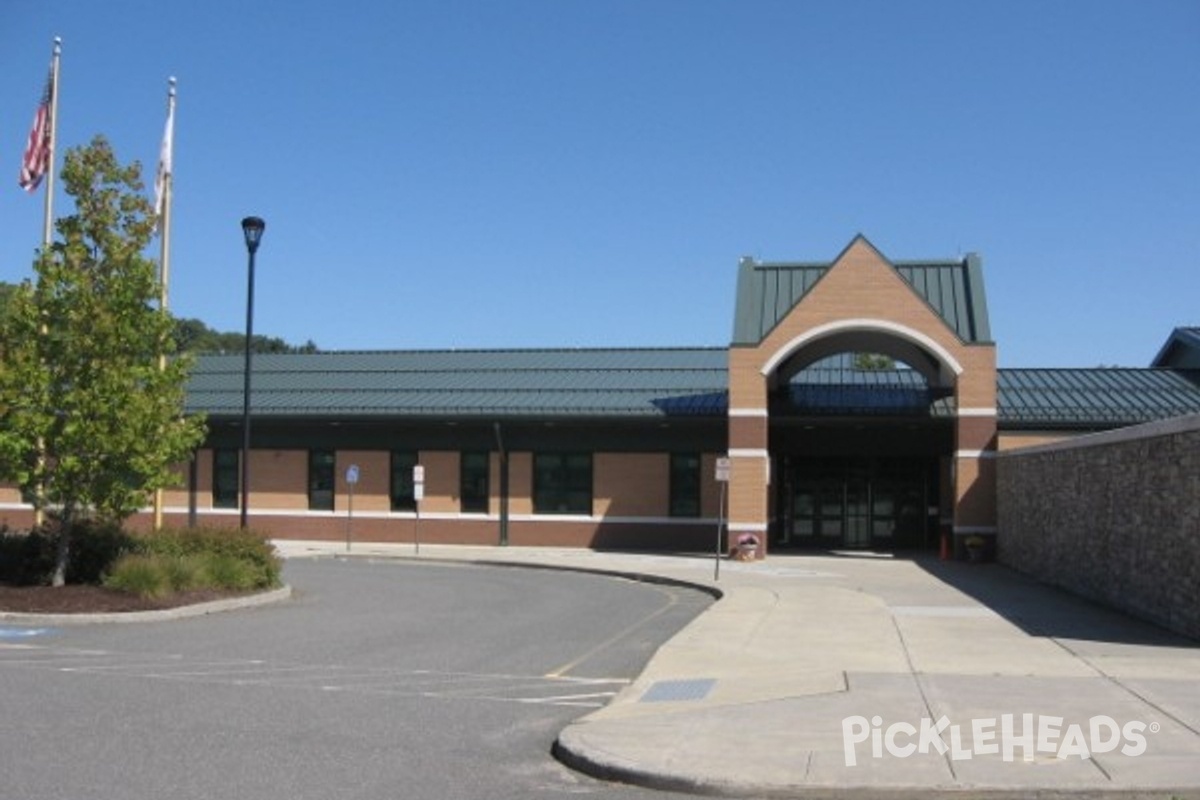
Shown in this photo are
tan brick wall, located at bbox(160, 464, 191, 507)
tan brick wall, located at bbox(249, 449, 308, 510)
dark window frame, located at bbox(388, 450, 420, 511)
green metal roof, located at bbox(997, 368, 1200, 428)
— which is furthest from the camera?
tan brick wall, located at bbox(160, 464, 191, 507)

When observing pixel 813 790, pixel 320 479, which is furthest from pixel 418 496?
pixel 813 790

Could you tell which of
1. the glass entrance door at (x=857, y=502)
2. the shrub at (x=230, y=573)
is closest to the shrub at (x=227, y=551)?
the shrub at (x=230, y=573)

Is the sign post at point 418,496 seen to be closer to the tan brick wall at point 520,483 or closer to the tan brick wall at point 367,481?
the tan brick wall at point 367,481

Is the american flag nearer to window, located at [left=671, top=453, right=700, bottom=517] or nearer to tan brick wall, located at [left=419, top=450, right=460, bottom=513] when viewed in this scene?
tan brick wall, located at [left=419, top=450, right=460, bottom=513]

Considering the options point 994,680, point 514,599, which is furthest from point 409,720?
point 514,599

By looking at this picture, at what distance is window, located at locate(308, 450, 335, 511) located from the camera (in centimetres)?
4044

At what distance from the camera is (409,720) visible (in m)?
10.3

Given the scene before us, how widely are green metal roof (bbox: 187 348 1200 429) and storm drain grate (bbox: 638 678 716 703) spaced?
2393 cm

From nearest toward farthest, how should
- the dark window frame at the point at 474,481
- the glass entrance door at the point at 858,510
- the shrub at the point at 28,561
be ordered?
the shrub at the point at 28,561
the dark window frame at the point at 474,481
the glass entrance door at the point at 858,510

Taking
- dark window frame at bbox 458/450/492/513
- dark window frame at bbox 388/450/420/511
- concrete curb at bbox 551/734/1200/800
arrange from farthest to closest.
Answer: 1. dark window frame at bbox 388/450/420/511
2. dark window frame at bbox 458/450/492/513
3. concrete curb at bbox 551/734/1200/800

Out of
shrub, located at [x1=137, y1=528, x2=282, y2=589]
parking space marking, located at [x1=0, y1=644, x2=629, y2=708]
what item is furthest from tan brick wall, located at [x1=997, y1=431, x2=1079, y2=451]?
parking space marking, located at [x1=0, y1=644, x2=629, y2=708]

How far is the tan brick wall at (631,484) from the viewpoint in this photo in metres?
37.9

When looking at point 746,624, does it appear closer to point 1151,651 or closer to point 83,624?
point 1151,651

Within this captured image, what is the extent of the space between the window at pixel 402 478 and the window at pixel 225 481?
17.9 ft
